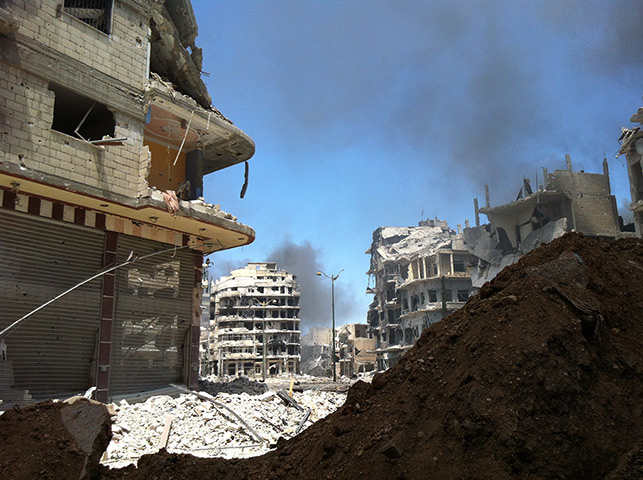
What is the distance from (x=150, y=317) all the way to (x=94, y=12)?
9.16 metres

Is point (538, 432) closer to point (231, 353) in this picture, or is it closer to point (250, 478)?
point (250, 478)

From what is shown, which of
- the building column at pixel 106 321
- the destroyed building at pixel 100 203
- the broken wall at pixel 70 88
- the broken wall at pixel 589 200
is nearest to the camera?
the broken wall at pixel 70 88

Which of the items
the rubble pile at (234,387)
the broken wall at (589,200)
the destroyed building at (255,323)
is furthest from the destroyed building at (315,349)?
the rubble pile at (234,387)

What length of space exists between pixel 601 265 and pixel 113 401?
13285 millimetres

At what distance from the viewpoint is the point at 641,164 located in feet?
110

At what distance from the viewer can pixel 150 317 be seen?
1680cm

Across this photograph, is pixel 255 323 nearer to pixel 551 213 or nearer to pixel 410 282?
pixel 410 282

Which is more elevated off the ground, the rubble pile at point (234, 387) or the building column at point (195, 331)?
the building column at point (195, 331)

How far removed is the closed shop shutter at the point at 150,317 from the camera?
15.8 meters

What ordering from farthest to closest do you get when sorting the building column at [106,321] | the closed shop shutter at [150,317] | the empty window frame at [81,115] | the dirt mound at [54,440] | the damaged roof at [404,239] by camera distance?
the damaged roof at [404,239], the closed shop shutter at [150,317], the empty window frame at [81,115], the building column at [106,321], the dirt mound at [54,440]

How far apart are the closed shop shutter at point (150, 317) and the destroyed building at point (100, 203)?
39 millimetres

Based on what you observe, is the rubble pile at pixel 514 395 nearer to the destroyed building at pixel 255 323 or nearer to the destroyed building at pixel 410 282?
the destroyed building at pixel 410 282

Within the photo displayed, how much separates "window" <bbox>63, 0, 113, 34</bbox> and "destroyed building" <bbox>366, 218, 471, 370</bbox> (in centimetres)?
4505

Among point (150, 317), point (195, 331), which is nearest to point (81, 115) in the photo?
point (150, 317)
